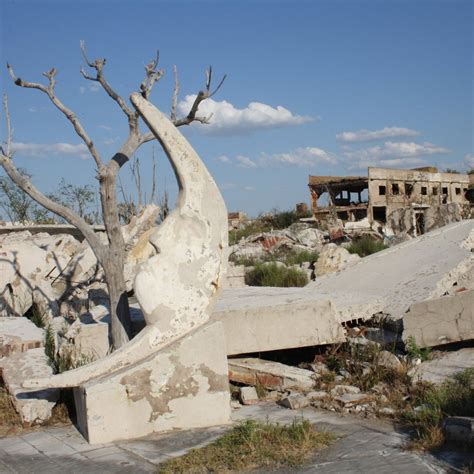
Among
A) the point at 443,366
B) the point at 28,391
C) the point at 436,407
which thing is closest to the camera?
the point at 436,407

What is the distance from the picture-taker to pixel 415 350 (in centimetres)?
650

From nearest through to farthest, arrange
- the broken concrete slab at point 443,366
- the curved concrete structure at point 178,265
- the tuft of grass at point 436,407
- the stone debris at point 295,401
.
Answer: the tuft of grass at point 436,407, the curved concrete structure at point 178,265, the stone debris at point 295,401, the broken concrete slab at point 443,366

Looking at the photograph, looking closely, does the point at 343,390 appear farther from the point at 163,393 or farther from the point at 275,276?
the point at 275,276

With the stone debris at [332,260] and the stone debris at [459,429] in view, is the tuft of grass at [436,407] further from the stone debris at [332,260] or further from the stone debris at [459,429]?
the stone debris at [332,260]

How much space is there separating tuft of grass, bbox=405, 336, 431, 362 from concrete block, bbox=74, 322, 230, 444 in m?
2.24

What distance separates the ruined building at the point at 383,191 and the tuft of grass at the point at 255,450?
21.4m

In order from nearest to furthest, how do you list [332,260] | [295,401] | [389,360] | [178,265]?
[178,265], [295,401], [389,360], [332,260]

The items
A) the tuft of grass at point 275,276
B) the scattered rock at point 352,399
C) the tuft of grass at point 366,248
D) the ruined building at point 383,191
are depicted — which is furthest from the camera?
the ruined building at point 383,191

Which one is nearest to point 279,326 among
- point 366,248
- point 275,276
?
point 275,276

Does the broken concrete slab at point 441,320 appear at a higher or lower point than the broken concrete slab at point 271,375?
higher

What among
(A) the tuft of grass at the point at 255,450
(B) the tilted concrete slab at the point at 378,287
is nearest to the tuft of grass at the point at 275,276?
(B) the tilted concrete slab at the point at 378,287

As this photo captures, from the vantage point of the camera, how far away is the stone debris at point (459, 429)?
4082 millimetres

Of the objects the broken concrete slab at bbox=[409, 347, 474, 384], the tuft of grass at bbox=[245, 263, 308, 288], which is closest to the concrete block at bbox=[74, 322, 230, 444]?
the broken concrete slab at bbox=[409, 347, 474, 384]

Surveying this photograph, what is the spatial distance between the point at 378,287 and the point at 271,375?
2.81m
